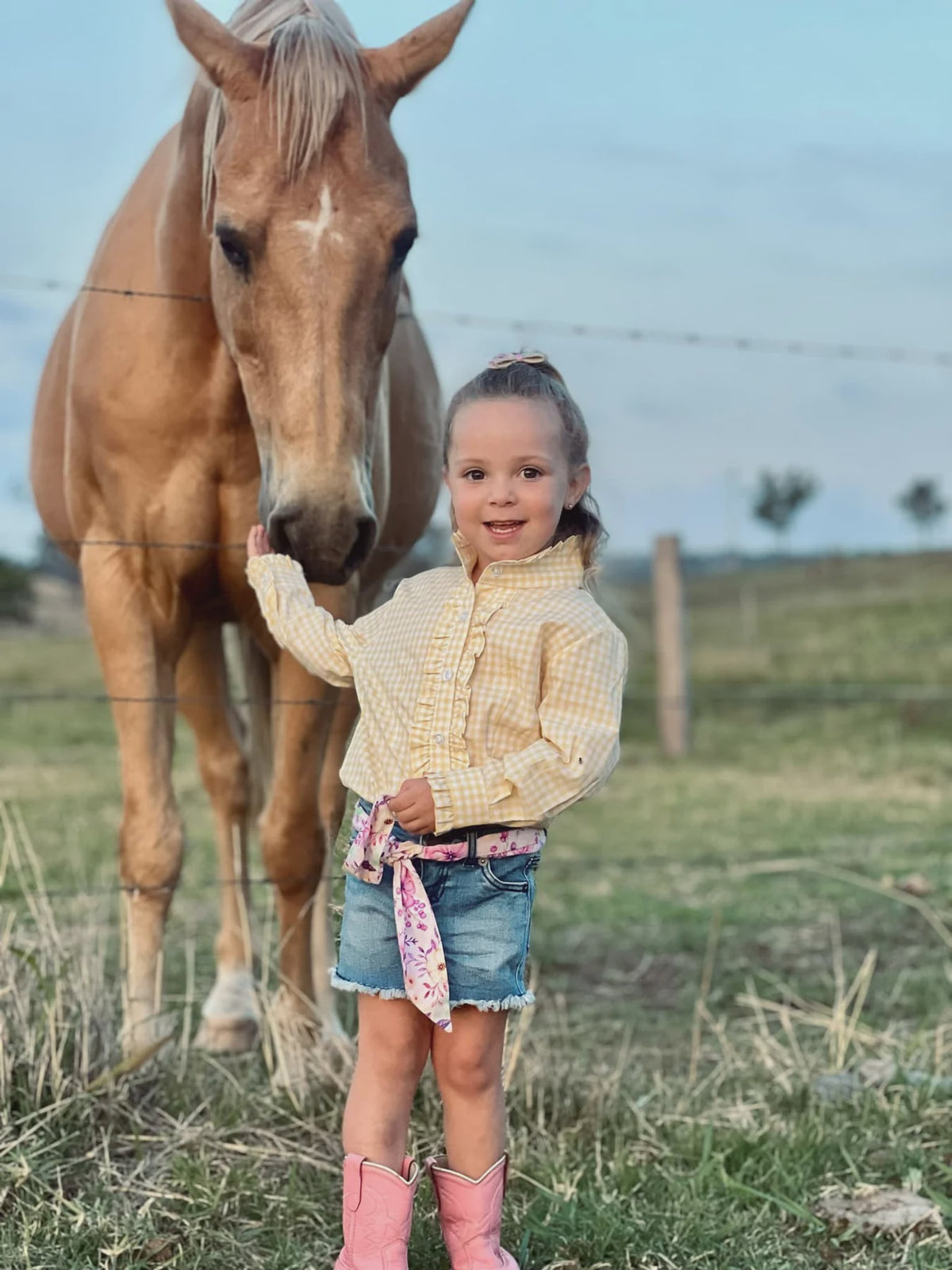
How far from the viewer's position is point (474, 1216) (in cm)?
216

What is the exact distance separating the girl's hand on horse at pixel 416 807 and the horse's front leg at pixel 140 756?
142 cm

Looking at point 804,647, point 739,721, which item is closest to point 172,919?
point 739,721

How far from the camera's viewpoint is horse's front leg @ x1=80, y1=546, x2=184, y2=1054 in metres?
3.29

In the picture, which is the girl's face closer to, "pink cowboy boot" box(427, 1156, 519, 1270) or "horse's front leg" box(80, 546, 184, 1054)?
"pink cowboy boot" box(427, 1156, 519, 1270)

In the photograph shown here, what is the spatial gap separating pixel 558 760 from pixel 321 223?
Result: 50.2 inches

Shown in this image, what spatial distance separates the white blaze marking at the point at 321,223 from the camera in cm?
268

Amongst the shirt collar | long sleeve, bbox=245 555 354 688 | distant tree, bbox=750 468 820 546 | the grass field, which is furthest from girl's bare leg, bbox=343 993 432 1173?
distant tree, bbox=750 468 820 546

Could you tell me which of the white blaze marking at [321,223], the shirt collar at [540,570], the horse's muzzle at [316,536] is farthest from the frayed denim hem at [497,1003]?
the white blaze marking at [321,223]

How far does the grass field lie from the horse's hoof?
0.43ft

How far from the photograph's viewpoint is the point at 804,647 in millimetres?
18328

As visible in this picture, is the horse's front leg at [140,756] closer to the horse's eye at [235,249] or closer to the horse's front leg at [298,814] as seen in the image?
the horse's front leg at [298,814]

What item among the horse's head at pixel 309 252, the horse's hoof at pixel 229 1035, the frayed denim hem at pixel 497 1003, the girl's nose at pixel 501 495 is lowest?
the horse's hoof at pixel 229 1035

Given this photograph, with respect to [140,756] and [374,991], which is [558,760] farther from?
[140,756]

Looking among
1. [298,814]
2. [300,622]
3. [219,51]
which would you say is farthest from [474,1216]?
[219,51]
